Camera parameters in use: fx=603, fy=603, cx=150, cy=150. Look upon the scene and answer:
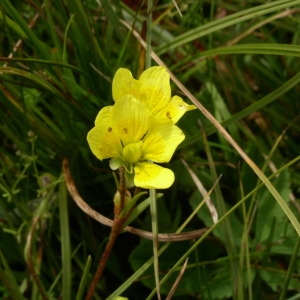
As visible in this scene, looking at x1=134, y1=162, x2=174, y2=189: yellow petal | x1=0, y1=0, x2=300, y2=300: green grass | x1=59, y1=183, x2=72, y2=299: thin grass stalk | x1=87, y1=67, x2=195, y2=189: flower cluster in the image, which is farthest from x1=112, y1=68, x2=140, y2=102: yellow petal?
x1=59, y1=183, x2=72, y2=299: thin grass stalk

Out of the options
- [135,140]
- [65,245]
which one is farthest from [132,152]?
[65,245]

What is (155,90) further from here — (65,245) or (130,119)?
(65,245)

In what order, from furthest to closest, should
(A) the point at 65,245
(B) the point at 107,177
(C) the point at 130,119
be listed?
(B) the point at 107,177, (A) the point at 65,245, (C) the point at 130,119

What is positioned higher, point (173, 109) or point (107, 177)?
point (173, 109)

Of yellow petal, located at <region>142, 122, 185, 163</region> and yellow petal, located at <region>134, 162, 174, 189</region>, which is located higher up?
yellow petal, located at <region>142, 122, 185, 163</region>

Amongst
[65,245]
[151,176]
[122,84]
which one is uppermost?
[122,84]

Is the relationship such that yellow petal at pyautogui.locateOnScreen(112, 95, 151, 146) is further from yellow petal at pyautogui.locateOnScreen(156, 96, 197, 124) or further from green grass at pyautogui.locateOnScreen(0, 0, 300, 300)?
green grass at pyautogui.locateOnScreen(0, 0, 300, 300)
